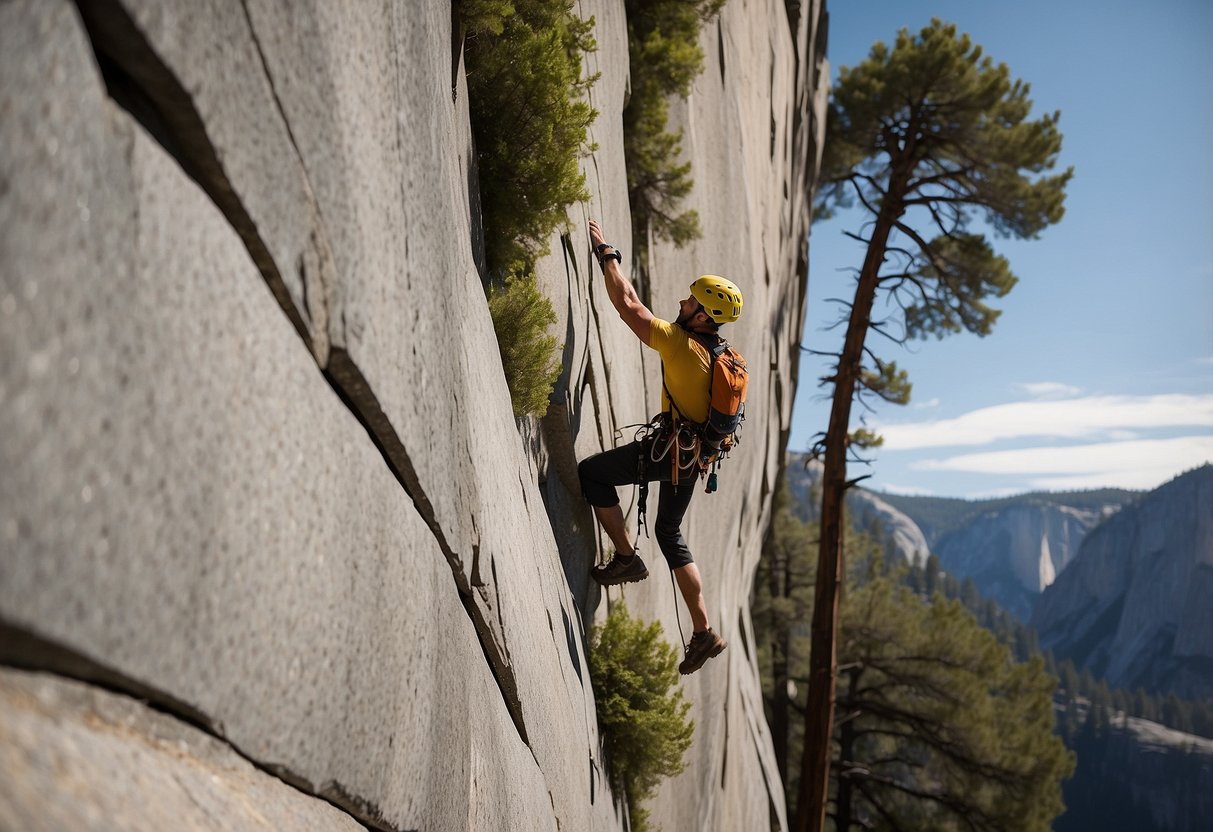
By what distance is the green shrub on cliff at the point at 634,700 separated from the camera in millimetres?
6367

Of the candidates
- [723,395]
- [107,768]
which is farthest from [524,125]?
[107,768]

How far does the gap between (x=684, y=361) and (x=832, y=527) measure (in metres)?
10.4

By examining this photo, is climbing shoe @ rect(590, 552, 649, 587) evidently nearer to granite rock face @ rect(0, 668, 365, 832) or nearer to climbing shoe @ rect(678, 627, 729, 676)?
climbing shoe @ rect(678, 627, 729, 676)

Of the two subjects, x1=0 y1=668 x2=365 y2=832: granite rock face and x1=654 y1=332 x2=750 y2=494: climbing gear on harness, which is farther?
x1=654 y1=332 x2=750 y2=494: climbing gear on harness

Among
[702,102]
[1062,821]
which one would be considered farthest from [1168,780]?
[702,102]

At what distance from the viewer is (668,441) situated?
5.77 m

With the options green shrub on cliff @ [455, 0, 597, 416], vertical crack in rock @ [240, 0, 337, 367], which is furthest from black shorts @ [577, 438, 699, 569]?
vertical crack in rock @ [240, 0, 337, 367]

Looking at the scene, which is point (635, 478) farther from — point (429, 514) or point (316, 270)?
point (316, 270)

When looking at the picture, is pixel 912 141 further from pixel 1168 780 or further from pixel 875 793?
pixel 1168 780

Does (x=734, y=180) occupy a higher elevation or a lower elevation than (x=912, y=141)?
lower

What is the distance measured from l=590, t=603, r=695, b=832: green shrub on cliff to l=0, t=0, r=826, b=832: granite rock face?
1.96 m

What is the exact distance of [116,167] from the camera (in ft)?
4.48

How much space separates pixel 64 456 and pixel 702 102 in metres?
9.28

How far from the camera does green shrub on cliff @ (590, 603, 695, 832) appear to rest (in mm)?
6367
